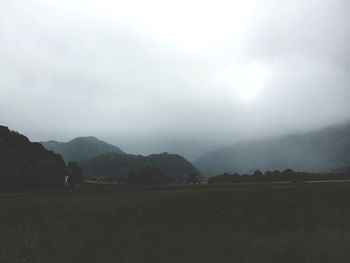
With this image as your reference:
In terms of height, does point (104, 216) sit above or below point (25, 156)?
below

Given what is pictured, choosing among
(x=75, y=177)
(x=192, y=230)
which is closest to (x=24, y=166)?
(x=75, y=177)

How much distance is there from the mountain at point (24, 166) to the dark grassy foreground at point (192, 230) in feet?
304

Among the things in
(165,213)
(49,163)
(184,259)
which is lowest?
(184,259)

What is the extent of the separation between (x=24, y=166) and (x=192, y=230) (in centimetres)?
12003

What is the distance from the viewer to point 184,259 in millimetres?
15336

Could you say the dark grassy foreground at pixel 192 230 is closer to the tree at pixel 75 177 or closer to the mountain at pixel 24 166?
the mountain at pixel 24 166

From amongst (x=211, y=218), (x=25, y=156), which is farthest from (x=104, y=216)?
(x=25, y=156)

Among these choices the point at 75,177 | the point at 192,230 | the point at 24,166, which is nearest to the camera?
the point at 192,230

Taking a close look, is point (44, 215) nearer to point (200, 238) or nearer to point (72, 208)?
point (72, 208)

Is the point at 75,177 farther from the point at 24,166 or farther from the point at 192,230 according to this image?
Result: the point at 192,230

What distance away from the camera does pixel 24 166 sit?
131 metres

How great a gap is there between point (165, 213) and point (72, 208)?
611 centimetres

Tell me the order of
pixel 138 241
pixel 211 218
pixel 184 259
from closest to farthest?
pixel 184 259, pixel 138 241, pixel 211 218

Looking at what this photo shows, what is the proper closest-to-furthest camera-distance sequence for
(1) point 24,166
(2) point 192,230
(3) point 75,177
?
(2) point 192,230 < (1) point 24,166 < (3) point 75,177
